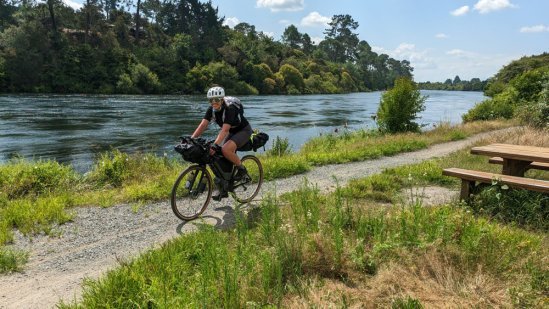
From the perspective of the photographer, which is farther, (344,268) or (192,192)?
(192,192)

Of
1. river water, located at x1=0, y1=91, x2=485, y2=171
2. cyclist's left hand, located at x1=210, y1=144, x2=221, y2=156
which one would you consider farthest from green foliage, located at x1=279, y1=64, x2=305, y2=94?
cyclist's left hand, located at x1=210, y1=144, x2=221, y2=156

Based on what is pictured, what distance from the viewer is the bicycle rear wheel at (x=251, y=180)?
24.7ft

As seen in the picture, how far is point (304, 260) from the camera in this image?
401 centimetres

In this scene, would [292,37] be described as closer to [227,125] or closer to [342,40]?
[342,40]

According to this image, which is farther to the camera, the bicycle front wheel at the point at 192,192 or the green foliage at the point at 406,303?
the bicycle front wheel at the point at 192,192

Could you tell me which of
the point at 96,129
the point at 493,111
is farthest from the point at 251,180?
the point at 493,111

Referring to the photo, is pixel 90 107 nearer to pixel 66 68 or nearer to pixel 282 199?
pixel 66 68

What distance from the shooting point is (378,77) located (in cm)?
14138

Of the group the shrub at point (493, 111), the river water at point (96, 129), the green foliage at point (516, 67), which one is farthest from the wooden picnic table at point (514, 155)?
the green foliage at point (516, 67)

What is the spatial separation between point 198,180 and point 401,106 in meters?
13.5

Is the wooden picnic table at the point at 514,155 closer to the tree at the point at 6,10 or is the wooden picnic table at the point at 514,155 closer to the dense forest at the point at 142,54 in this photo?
the dense forest at the point at 142,54

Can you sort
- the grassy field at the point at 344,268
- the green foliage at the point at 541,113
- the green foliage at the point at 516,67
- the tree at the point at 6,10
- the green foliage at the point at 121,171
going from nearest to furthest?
the grassy field at the point at 344,268, the green foliage at the point at 121,171, the green foliage at the point at 541,113, the green foliage at the point at 516,67, the tree at the point at 6,10

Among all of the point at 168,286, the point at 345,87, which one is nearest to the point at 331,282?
the point at 168,286

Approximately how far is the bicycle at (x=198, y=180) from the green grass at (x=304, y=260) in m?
1.52
